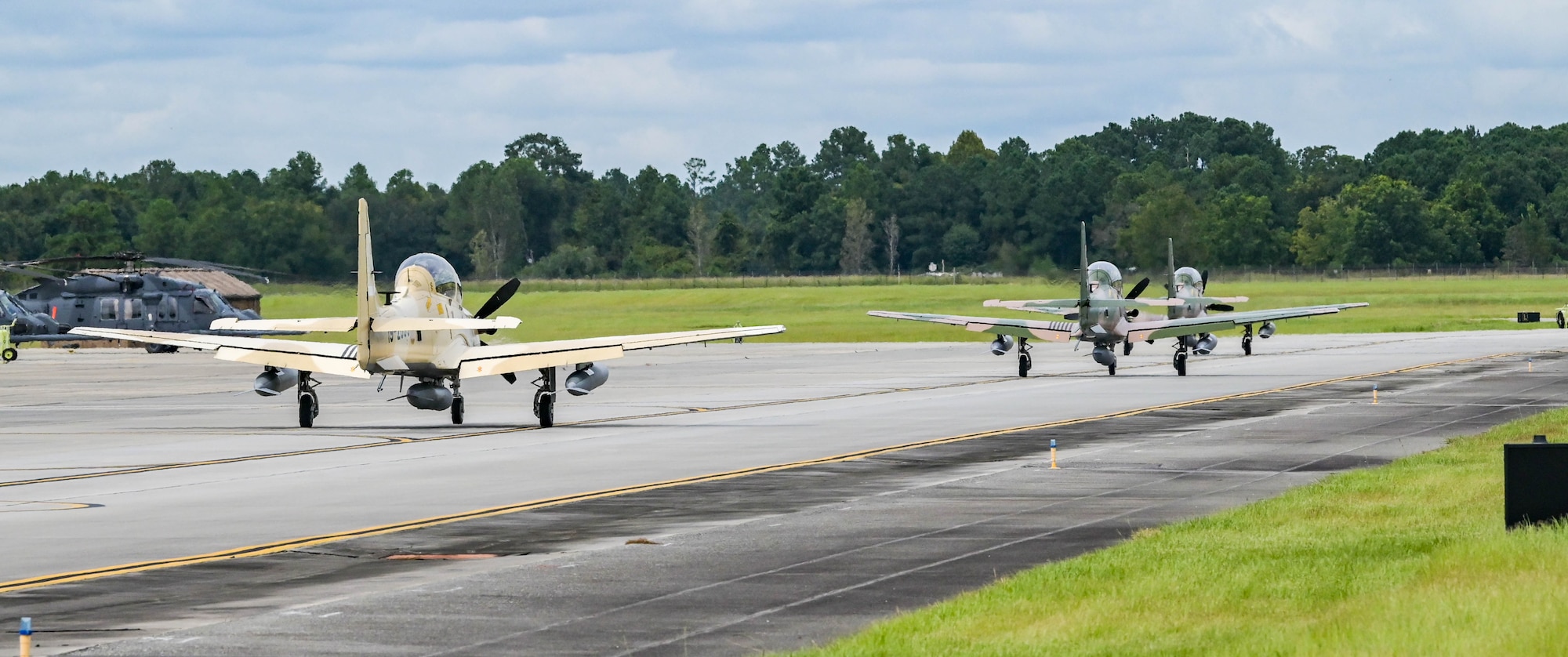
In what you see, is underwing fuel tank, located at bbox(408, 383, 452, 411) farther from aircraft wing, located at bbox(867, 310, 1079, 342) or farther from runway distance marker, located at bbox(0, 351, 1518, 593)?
aircraft wing, located at bbox(867, 310, 1079, 342)

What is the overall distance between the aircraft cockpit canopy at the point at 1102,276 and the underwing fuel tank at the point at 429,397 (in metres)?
26.6

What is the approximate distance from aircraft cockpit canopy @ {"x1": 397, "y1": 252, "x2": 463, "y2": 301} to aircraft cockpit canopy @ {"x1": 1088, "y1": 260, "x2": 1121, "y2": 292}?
83.8 ft

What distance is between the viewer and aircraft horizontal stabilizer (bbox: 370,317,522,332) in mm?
33250

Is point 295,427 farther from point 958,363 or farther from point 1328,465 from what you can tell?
point 958,363

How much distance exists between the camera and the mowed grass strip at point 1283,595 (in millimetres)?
12164

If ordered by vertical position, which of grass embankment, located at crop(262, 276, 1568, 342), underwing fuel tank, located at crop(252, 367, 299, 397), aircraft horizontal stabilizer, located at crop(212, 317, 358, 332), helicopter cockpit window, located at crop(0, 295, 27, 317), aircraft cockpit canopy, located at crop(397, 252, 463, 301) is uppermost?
aircraft cockpit canopy, located at crop(397, 252, 463, 301)

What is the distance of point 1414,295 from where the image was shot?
13438 cm

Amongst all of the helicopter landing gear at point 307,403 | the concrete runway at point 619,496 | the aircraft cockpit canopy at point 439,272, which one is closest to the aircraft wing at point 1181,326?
the concrete runway at point 619,496

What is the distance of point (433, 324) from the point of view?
33750mm

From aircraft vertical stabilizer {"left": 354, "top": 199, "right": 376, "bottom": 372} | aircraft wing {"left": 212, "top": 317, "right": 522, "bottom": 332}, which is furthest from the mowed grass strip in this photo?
aircraft vertical stabilizer {"left": 354, "top": 199, "right": 376, "bottom": 372}

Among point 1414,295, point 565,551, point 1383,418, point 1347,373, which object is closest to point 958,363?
point 1347,373

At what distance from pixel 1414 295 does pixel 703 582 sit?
126 meters

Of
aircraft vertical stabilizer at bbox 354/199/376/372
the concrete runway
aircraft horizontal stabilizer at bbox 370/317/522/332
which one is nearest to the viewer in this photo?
the concrete runway

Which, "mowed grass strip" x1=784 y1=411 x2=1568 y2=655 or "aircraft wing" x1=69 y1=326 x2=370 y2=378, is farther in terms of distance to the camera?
"aircraft wing" x1=69 y1=326 x2=370 y2=378
